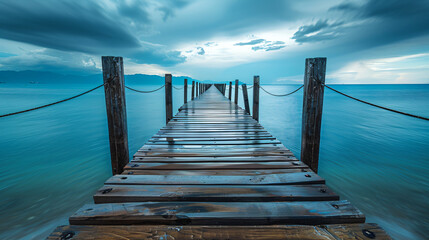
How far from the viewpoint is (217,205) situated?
1.62m

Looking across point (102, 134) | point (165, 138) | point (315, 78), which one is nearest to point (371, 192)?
point (315, 78)

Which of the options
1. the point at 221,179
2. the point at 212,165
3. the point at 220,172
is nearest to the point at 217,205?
the point at 221,179

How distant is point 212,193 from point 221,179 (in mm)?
324

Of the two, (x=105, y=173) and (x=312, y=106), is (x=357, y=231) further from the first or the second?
(x=105, y=173)

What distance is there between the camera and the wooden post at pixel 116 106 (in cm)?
294

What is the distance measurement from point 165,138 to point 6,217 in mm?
3296

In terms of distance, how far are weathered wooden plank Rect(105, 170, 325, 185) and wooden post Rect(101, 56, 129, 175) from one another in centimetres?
123

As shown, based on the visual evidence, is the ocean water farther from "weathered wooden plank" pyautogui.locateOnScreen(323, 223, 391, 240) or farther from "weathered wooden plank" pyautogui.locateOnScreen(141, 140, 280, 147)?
"weathered wooden plank" pyautogui.locateOnScreen(323, 223, 391, 240)

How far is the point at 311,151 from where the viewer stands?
3.08 m

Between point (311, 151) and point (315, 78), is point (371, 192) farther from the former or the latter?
point (315, 78)

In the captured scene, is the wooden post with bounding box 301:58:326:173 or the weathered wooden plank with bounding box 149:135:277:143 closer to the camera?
the wooden post with bounding box 301:58:326:173

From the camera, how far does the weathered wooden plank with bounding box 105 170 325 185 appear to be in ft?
6.57

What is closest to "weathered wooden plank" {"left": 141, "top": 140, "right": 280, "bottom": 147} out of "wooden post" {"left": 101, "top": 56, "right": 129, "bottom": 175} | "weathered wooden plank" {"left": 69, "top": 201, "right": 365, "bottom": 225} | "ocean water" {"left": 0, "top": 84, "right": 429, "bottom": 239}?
"wooden post" {"left": 101, "top": 56, "right": 129, "bottom": 175}

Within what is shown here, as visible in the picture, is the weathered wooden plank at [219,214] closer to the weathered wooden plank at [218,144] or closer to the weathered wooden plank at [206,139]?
the weathered wooden plank at [218,144]
